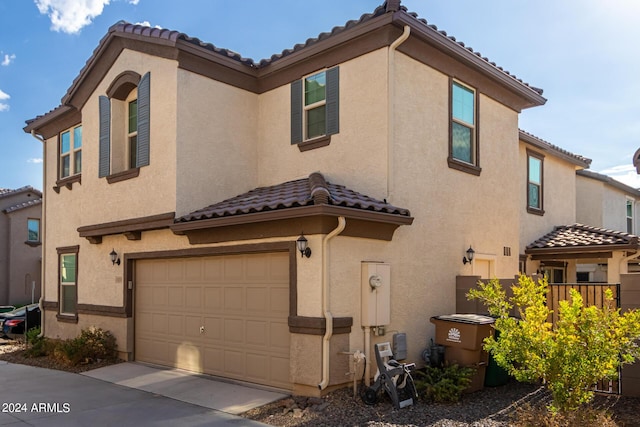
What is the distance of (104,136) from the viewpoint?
41.0ft

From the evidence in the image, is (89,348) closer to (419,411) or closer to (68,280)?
(68,280)

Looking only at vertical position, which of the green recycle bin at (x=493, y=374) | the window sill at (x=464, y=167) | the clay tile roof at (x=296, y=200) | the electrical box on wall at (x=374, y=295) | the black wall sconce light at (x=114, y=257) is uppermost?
the window sill at (x=464, y=167)

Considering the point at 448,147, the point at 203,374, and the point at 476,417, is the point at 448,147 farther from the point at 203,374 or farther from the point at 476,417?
the point at 203,374

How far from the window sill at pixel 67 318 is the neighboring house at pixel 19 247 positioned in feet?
44.0

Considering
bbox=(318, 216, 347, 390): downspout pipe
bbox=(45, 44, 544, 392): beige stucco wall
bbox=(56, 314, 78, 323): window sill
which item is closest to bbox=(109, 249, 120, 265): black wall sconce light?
bbox=(45, 44, 544, 392): beige stucco wall

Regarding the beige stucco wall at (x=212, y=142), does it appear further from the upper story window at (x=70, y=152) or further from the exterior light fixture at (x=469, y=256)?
the upper story window at (x=70, y=152)

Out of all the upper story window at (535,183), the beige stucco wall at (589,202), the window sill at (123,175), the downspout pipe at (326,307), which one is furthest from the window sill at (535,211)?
the window sill at (123,175)

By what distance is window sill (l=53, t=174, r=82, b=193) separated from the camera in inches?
564

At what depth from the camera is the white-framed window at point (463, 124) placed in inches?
436

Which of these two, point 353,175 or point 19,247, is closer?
point 353,175

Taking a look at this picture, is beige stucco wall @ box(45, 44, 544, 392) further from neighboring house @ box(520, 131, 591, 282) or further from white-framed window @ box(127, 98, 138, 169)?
neighboring house @ box(520, 131, 591, 282)

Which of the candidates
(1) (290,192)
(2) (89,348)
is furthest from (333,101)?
(2) (89,348)

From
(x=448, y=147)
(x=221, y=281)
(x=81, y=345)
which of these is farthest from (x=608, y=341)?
(x=81, y=345)

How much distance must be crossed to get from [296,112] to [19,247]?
21843 millimetres
